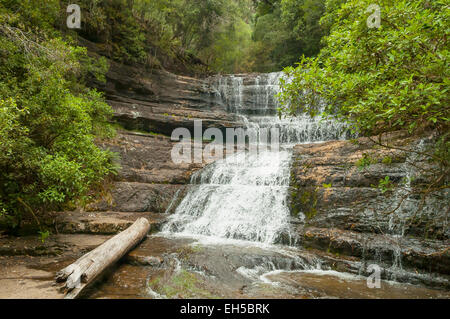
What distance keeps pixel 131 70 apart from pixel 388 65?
14.7 m

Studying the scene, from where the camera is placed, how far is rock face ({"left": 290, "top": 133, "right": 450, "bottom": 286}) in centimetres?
548

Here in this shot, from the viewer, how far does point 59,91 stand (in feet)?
20.4

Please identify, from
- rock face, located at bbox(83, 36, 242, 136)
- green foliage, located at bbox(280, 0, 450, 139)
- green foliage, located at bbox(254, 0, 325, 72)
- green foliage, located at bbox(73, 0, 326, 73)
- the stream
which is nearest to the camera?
green foliage, located at bbox(280, 0, 450, 139)

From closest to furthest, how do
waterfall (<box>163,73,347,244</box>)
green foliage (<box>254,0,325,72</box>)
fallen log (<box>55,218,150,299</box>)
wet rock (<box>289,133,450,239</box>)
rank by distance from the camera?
fallen log (<box>55,218,150,299</box>) → wet rock (<box>289,133,450,239</box>) → waterfall (<box>163,73,347,244</box>) → green foliage (<box>254,0,325,72</box>)

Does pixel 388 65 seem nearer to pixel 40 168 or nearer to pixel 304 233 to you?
pixel 304 233

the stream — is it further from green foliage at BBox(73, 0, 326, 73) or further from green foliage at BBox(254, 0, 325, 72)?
green foliage at BBox(254, 0, 325, 72)

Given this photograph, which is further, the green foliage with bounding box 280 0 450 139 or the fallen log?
the fallen log

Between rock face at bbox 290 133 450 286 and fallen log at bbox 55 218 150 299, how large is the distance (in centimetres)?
427

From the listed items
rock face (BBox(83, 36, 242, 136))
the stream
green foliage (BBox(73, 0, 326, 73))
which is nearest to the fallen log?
the stream

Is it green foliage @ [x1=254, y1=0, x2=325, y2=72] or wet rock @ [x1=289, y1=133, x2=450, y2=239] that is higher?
green foliage @ [x1=254, y1=0, x2=325, y2=72]

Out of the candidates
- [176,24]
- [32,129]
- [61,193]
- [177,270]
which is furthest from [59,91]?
[176,24]

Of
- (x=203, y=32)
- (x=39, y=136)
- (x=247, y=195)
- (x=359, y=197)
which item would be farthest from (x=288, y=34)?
(x=39, y=136)

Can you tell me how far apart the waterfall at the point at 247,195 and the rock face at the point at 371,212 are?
664 mm

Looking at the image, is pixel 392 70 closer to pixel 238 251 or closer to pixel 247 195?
pixel 238 251
